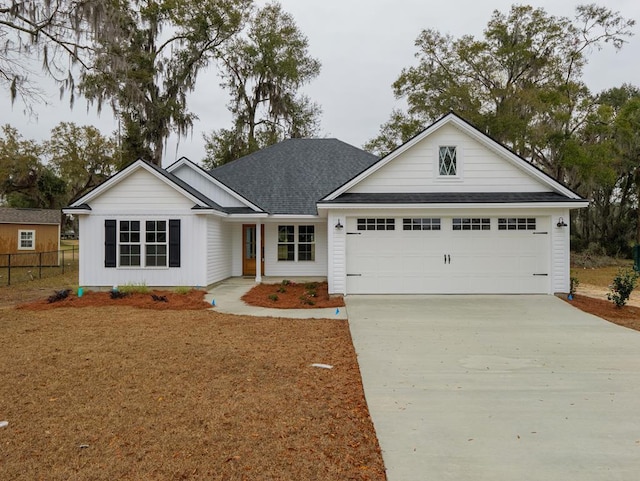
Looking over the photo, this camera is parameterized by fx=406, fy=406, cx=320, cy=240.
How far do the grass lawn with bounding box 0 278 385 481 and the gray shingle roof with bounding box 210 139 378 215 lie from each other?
29.6 ft

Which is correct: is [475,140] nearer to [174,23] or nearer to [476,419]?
[476,419]

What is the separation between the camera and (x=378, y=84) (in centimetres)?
2911

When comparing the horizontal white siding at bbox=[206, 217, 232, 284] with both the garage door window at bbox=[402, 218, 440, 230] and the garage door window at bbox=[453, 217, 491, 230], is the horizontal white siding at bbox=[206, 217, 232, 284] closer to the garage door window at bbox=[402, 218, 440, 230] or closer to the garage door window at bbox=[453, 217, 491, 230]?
the garage door window at bbox=[402, 218, 440, 230]

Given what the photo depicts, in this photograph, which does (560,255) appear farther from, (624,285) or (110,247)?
(110,247)

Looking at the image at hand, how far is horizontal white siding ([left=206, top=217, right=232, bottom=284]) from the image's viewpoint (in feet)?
42.5

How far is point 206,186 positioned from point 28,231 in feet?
50.5

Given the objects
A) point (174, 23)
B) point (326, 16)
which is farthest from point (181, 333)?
point (174, 23)

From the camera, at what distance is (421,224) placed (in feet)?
38.3

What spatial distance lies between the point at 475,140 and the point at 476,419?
9431 mm

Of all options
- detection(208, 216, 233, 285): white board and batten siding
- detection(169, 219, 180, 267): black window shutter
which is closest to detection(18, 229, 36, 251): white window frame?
detection(208, 216, 233, 285): white board and batten siding

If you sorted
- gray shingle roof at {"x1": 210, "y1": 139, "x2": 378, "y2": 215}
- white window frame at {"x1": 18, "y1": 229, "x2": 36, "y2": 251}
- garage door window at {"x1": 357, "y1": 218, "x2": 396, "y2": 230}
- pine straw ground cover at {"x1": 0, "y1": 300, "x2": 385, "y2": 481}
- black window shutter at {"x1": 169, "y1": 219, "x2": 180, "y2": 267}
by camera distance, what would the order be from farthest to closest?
white window frame at {"x1": 18, "y1": 229, "x2": 36, "y2": 251}, gray shingle roof at {"x1": 210, "y1": 139, "x2": 378, "y2": 215}, black window shutter at {"x1": 169, "y1": 219, "x2": 180, "y2": 267}, garage door window at {"x1": 357, "y1": 218, "x2": 396, "y2": 230}, pine straw ground cover at {"x1": 0, "y1": 300, "x2": 385, "y2": 481}

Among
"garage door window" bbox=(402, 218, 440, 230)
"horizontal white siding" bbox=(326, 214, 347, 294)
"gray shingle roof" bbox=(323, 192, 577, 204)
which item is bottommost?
"horizontal white siding" bbox=(326, 214, 347, 294)

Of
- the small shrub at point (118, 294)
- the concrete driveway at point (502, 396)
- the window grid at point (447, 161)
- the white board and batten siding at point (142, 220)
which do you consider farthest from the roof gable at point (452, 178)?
the small shrub at point (118, 294)

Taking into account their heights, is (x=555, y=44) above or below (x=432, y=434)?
above
